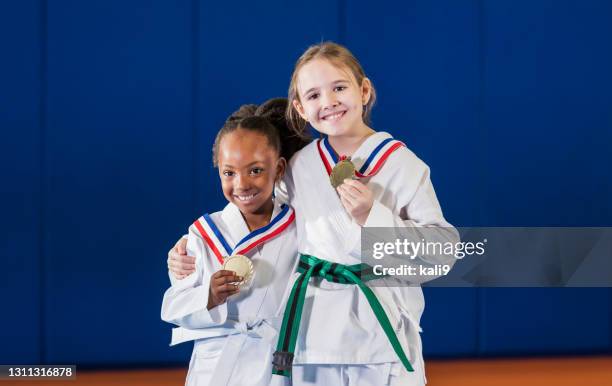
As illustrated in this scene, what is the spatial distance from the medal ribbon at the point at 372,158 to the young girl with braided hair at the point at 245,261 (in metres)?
0.12

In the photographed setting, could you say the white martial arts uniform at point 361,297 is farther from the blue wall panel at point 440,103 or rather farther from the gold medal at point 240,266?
the blue wall panel at point 440,103

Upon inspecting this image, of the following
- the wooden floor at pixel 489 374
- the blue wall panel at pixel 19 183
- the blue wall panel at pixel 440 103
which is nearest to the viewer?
the wooden floor at pixel 489 374

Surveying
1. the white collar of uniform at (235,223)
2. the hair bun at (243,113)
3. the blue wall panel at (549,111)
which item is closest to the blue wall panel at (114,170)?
the blue wall panel at (549,111)

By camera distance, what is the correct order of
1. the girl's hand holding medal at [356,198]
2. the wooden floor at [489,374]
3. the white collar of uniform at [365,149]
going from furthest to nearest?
the wooden floor at [489,374] → the white collar of uniform at [365,149] → the girl's hand holding medal at [356,198]

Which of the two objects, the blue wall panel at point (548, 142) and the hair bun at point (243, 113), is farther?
the blue wall panel at point (548, 142)

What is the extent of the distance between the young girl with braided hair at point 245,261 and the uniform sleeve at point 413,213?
0.84 feet

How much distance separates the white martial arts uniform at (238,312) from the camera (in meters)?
1.67

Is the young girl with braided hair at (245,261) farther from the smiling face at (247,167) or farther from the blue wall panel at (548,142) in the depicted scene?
the blue wall panel at (548,142)

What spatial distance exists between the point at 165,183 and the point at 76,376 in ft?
3.26

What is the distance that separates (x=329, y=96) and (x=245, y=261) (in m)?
0.39

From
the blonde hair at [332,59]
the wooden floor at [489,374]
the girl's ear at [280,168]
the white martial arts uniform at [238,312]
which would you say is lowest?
the wooden floor at [489,374]

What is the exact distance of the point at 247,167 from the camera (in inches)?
66.3

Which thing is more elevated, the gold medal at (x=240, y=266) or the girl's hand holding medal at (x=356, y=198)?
the girl's hand holding medal at (x=356, y=198)

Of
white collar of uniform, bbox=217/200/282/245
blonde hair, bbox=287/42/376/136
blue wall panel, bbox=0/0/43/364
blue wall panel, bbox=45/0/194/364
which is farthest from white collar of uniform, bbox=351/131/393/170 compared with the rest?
blue wall panel, bbox=0/0/43/364
